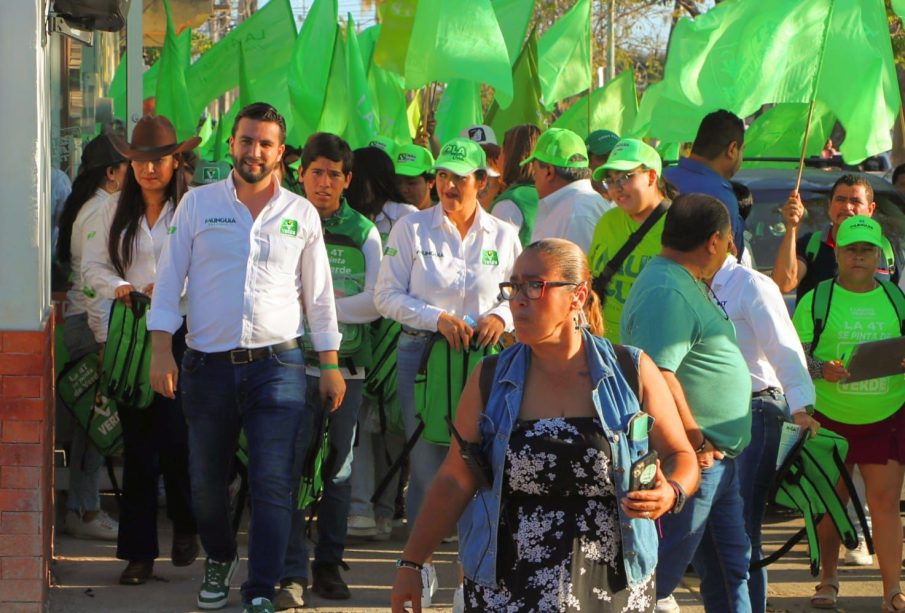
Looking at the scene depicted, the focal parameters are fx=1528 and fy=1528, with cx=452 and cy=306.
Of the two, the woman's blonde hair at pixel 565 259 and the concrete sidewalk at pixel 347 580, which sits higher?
the woman's blonde hair at pixel 565 259

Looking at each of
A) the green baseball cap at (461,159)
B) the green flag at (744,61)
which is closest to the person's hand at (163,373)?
the green baseball cap at (461,159)

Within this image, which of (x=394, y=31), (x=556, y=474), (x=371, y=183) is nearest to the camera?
(x=556, y=474)

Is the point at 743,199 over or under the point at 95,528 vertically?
over

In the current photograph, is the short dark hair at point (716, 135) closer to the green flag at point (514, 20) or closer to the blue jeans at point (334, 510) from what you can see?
the blue jeans at point (334, 510)

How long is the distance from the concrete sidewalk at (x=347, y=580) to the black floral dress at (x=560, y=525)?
2826mm

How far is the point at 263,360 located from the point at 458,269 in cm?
107

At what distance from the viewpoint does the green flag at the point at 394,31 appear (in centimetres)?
1166

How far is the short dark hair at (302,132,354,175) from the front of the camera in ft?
23.3

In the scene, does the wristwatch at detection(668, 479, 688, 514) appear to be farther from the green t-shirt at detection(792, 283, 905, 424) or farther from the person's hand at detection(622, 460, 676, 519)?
the green t-shirt at detection(792, 283, 905, 424)

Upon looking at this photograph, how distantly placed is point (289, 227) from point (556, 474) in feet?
8.35

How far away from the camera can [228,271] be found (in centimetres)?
623

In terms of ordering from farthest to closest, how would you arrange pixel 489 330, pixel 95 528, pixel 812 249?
pixel 812 249 → pixel 95 528 → pixel 489 330

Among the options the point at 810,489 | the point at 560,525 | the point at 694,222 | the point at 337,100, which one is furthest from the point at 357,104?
the point at 560,525

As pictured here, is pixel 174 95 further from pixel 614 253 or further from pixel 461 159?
pixel 614 253
